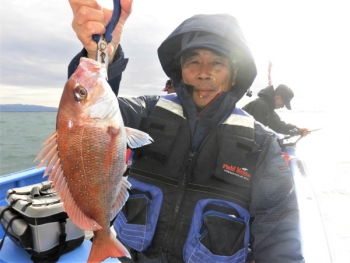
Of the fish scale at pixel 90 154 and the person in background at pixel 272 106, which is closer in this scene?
the fish scale at pixel 90 154

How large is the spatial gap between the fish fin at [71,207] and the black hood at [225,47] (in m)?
1.67

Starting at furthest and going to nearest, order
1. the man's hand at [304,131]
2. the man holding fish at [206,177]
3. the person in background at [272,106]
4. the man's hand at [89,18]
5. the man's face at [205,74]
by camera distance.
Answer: the man's hand at [304,131]
the person in background at [272,106]
the man's face at [205,74]
the man holding fish at [206,177]
the man's hand at [89,18]

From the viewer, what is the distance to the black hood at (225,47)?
8.12 ft

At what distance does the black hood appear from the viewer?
2476mm

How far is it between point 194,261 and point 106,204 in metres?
0.94

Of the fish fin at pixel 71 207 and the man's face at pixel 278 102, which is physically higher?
the man's face at pixel 278 102

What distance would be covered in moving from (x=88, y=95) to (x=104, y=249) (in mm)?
857

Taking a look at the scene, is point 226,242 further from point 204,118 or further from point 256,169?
point 204,118

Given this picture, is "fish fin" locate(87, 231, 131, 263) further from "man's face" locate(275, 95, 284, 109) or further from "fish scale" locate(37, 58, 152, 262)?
"man's face" locate(275, 95, 284, 109)

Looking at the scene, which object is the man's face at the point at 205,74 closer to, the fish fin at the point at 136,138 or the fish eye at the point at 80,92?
the fish fin at the point at 136,138

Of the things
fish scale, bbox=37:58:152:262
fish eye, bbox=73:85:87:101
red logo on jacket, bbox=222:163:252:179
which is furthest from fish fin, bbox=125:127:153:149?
red logo on jacket, bbox=222:163:252:179

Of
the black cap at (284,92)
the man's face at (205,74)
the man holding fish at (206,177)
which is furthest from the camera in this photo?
the black cap at (284,92)

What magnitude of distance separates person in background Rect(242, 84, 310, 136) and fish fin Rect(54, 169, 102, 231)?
6728mm

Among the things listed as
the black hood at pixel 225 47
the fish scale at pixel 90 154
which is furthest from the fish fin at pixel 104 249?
the black hood at pixel 225 47
